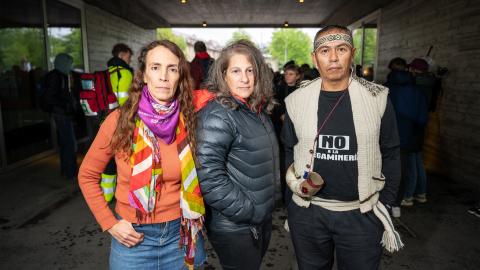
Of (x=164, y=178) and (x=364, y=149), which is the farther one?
(x=364, y=149)

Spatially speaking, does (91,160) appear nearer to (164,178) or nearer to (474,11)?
(164,178)

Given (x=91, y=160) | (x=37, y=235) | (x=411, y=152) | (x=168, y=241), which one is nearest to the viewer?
(x=91, y=160)

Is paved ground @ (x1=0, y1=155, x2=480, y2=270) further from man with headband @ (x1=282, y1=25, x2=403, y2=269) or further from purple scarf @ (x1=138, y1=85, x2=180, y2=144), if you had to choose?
purple scarf @ (x1=138, y1=85, x2=180, y2=144)

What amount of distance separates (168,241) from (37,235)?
105 inches

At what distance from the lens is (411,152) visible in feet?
13.6

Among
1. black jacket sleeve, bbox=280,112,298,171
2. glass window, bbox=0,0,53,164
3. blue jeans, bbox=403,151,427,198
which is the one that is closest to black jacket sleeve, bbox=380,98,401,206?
black jacket sleeve, bbox=280,112,298,171

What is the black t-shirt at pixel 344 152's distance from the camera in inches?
68.8

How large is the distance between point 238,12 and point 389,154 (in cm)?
965

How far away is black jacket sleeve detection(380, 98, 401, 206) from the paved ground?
1467 millimetres

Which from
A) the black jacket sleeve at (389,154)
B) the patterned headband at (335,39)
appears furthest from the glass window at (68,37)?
the black jacket sleeve at (389,154)

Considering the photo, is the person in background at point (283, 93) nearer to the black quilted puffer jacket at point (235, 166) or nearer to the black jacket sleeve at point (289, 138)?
the black jacket sleeve at point (289, 138)

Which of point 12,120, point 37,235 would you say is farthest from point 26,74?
point 37,235

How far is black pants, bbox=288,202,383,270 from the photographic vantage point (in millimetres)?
1735

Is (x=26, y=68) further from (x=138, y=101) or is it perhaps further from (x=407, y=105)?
(x=407, y=105)
